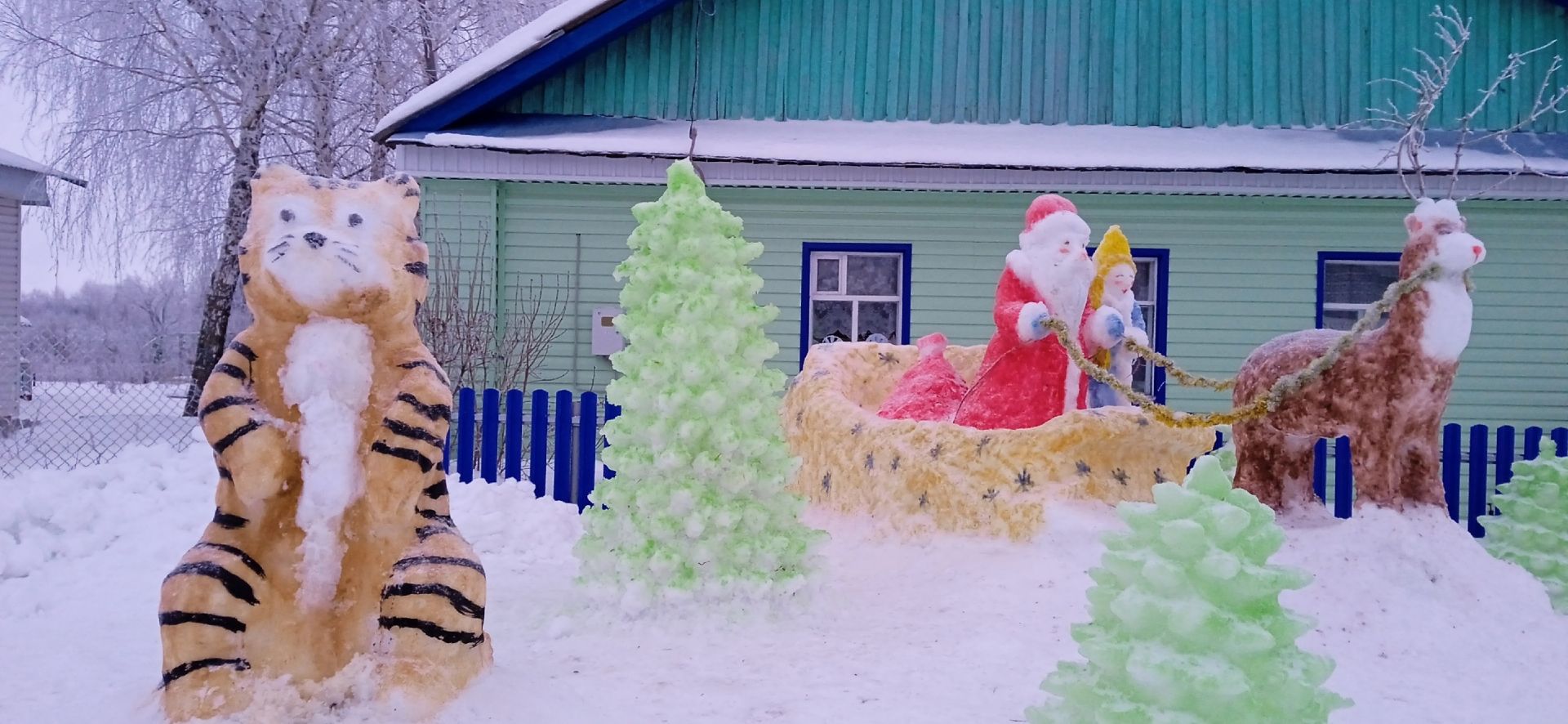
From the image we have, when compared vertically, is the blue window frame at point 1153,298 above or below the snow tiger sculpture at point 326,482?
above

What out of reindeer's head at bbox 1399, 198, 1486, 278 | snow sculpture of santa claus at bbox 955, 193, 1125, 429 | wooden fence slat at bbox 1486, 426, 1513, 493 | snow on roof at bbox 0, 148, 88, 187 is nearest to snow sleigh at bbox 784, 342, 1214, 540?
snow sculpture of santa claus at bbox 955, 193, 1125, 429

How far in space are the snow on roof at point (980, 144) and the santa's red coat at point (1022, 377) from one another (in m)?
4.12

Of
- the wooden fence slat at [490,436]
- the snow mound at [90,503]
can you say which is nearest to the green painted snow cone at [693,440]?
the snow mound at [90,503]

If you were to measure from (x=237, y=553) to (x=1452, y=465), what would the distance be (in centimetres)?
797

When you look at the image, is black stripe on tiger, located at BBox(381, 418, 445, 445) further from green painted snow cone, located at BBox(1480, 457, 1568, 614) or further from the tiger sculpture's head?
green painted snow cone, located at BBox(1480, 457, 1568, 614)

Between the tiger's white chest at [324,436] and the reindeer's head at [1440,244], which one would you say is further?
the reindeer's head at [1440,244]

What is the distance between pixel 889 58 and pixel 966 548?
23.0 ft

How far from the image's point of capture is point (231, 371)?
319 cm

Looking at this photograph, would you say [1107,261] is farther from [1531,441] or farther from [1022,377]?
[1531,441]

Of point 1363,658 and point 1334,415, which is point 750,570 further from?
point 1334,415

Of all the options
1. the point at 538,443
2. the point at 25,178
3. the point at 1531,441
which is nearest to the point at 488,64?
the point at 538,443

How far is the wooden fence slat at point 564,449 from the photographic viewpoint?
7.37 meters

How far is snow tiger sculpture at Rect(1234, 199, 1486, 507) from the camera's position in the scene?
14.5 ft

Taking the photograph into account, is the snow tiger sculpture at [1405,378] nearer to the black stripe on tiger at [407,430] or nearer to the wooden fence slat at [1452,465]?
the wooden fence slat at [1452,465]
